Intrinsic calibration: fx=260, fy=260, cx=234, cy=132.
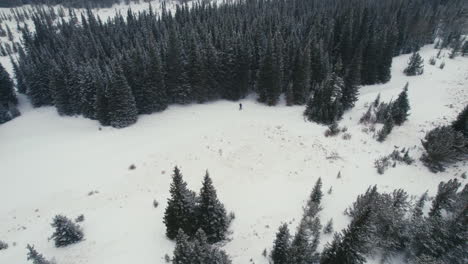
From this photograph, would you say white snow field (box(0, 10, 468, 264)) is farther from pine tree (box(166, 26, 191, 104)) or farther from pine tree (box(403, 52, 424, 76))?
pine tree (box(403, 52, 424, 76))

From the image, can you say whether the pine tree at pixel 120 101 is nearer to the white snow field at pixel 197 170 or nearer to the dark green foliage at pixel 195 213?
the white snow field at pixel 197 170

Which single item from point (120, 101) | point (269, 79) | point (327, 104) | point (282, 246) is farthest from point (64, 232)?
point (269, 79)

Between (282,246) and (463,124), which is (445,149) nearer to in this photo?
(463,124)

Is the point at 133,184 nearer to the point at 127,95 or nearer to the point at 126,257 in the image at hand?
the point at 126,257

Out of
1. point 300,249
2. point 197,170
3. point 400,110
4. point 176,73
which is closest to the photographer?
point 300,249

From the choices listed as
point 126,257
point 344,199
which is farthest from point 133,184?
point 344,199

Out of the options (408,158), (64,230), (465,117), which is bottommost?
(64,230)

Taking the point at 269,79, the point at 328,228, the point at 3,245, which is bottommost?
the point at 3,245

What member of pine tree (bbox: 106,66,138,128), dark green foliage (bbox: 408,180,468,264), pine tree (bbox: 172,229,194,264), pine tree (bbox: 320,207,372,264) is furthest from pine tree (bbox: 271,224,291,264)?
pine tree (bbox: 106,66,138,128)
